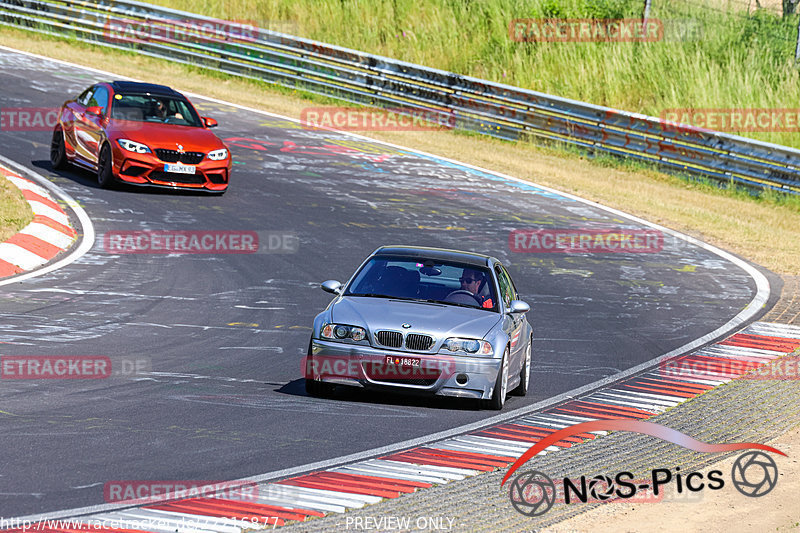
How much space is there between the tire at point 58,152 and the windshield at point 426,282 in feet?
35.9

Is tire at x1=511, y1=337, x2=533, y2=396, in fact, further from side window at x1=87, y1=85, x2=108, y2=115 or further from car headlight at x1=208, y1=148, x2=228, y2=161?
side window at x1=87, y1=85, x2=108, y2=115

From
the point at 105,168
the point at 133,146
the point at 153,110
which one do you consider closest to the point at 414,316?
the point at 133,146

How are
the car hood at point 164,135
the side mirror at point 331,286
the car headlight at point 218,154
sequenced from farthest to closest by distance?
the car headlight at point 218,154 → the car hood at point 164,135 → the side mirror at point 331,286

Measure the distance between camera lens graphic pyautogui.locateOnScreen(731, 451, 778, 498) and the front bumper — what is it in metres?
2.22

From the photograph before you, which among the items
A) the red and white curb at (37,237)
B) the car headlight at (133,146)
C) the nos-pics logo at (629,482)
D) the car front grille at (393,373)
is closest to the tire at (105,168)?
the car headlight at (133,146)

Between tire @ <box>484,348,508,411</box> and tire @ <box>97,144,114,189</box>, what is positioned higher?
tire @ <box>97,144,114,189</box>

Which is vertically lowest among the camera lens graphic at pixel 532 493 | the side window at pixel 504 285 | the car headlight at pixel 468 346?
the camera lens graphic at pixel 532 493

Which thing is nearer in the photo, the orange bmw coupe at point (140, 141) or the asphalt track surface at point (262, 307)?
the asphalt track surface at point (262, 307)

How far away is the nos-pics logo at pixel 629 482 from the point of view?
771cm

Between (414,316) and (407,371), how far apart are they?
568mm

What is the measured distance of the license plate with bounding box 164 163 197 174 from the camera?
19.3m

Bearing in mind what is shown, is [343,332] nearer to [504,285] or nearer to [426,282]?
[426,282]

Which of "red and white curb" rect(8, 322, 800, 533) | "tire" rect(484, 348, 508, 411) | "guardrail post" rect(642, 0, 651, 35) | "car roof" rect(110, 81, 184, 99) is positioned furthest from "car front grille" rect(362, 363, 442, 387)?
"guardrail post" rect(642, 0, 651, 35)

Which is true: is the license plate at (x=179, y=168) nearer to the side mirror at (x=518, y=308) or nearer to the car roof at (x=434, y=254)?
the car roof at (x=434, y=254)
